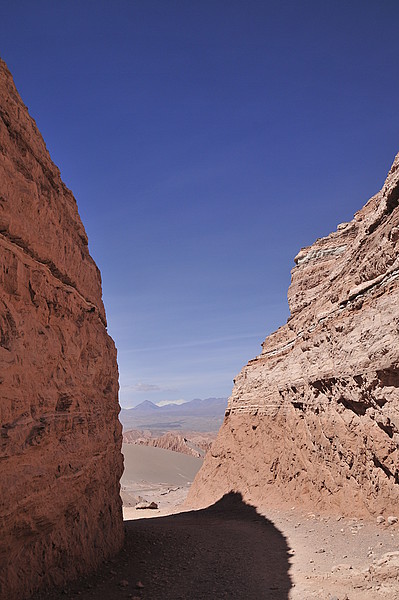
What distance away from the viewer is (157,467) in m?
50.0

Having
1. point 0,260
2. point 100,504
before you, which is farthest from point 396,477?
point 0,260

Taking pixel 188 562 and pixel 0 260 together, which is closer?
pixel 0 260

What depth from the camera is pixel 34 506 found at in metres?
5.89

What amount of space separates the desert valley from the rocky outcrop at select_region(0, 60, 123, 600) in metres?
0.03

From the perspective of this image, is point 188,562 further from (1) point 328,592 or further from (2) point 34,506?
(2) point 34,506

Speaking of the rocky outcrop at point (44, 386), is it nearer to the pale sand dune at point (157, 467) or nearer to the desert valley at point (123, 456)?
the desert valley at point (123, 456)

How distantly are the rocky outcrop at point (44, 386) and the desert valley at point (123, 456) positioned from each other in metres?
0.03

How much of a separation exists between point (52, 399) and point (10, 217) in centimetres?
300

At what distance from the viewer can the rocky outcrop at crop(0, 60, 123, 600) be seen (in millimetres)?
5672

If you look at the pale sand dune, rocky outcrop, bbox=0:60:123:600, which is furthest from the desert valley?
the pale sand dune

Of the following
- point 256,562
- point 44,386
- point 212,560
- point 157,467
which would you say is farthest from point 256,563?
point 157,467

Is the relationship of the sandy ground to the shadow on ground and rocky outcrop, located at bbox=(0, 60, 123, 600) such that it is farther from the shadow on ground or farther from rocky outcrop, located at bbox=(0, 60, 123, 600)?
rocky outcrop, located at bbox=(0, 60, 123, 600)

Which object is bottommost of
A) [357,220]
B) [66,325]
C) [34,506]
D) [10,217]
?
[34,506]

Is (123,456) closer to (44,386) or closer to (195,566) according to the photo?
(195,566)
